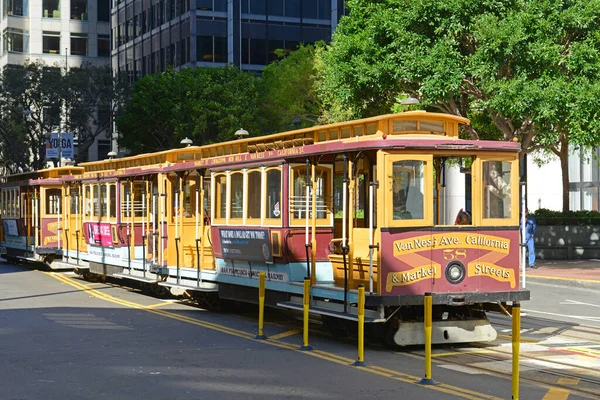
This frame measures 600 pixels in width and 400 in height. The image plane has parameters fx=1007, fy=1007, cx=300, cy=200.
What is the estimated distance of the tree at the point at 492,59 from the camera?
2575 centimetres

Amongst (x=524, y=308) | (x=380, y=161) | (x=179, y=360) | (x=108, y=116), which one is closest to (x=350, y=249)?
(x=380, y=161)

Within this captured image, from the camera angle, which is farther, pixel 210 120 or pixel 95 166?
pixel 210 120

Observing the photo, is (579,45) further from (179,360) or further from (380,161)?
(179,360)

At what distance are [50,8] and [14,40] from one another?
15.3ft

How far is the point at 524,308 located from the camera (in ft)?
63.0

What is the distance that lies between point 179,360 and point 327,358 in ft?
6.16

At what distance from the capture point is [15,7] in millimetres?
90938

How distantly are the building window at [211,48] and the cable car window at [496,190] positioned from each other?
178 ft

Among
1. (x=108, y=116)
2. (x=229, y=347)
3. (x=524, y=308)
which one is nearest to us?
(x=229, y=347)

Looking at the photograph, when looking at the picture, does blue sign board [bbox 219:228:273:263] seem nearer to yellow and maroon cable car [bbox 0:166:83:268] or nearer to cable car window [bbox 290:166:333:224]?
cable car window [bbox 290:166:333:224]

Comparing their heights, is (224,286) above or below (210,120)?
below

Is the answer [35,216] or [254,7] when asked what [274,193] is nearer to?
[35,216]

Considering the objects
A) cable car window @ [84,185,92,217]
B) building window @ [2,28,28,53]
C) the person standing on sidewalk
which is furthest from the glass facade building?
the person standing on sidewalk

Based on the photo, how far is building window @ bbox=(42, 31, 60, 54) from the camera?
90.9m
